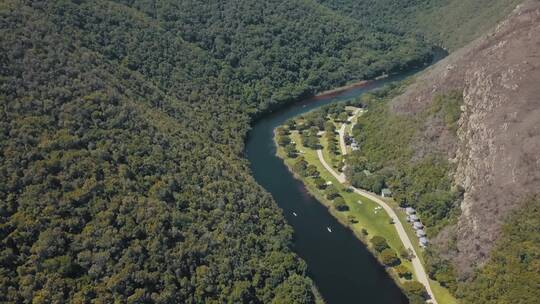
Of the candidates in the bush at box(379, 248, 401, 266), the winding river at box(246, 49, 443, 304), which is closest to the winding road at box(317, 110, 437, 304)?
the bush at box(379, 248, 401, 266)

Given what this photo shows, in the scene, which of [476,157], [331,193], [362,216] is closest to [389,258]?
[362,216]

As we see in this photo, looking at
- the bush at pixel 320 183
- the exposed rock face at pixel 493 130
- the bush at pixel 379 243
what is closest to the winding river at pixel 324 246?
the bush at pixel 379 243

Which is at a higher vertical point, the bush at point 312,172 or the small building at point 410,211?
the bush at point 312,172

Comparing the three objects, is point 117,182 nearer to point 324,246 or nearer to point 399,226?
point 324,246

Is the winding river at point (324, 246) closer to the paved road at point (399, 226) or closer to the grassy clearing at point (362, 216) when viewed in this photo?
the grassy clearing at point (362, 216)

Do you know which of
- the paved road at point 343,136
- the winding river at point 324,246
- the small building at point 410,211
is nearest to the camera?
the winding river at point 324,246

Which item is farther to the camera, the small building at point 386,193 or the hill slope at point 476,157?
the small building at point 386,193

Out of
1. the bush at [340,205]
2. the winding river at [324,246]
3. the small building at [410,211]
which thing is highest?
the small building at [410,211]
